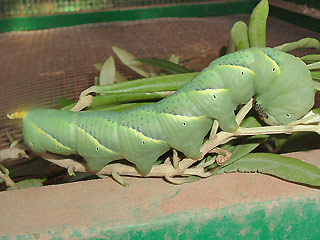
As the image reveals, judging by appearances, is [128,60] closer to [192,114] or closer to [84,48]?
[192,114]

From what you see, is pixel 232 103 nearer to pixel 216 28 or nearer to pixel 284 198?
pixel 284 198

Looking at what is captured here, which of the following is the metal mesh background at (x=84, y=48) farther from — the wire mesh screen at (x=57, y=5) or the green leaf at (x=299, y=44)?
the green leaf at (x=299, y=44)

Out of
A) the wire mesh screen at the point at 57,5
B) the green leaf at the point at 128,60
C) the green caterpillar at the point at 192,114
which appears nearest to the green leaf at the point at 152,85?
the green caterpillar at the point at 192,114

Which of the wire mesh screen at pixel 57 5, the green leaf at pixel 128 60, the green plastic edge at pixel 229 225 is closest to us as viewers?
the green plastic edge at pixel 229 225

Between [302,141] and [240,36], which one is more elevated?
[240,36]

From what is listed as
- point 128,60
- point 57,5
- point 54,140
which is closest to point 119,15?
point 57,5
